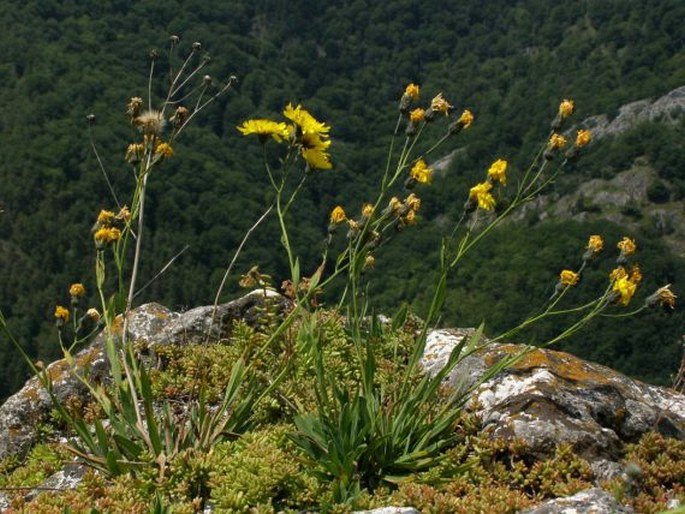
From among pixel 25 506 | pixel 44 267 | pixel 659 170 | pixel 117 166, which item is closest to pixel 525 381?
pixel 25 506

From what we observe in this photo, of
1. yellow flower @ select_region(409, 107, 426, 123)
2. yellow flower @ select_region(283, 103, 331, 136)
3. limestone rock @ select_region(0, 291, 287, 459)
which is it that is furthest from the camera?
limestone rock @ select_region(0, 291, 287, 459)

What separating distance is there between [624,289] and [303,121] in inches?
73.8

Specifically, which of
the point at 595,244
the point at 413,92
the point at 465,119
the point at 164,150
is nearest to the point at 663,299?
the point at 595,244

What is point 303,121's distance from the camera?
4980mm

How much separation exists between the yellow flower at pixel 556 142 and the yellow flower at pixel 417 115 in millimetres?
704

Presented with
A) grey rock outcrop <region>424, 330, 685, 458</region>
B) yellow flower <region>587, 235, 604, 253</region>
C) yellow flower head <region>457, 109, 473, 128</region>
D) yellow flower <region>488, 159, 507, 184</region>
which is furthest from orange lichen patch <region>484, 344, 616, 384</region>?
yellow flower head <region>457, 109, 473, 128</region>

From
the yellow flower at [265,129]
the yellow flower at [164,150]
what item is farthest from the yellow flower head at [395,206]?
the yellow flower at [164,150]

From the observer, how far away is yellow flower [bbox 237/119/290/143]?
497cm

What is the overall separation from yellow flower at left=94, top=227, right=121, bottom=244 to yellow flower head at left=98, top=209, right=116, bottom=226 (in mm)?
45

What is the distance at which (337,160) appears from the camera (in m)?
188

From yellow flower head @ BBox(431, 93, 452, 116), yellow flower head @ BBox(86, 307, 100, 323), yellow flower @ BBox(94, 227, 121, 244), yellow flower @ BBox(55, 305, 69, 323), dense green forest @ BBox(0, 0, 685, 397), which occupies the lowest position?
dense green forest @ BBox(0, 0, 685, 397)

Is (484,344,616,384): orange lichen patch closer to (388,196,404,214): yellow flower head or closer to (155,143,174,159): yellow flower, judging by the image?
(388,196,404,214): yellow flower head

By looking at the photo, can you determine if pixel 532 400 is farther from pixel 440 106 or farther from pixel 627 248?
pixel 440 106

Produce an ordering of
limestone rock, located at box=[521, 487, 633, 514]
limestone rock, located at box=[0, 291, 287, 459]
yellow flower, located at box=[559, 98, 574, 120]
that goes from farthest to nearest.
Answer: limestone rock, located at box=[0, 291, 287, 459], yellow flower, located at box=[559, 98, 574, 120], limestone rock, located at box=[521, 487, 633, 514]
